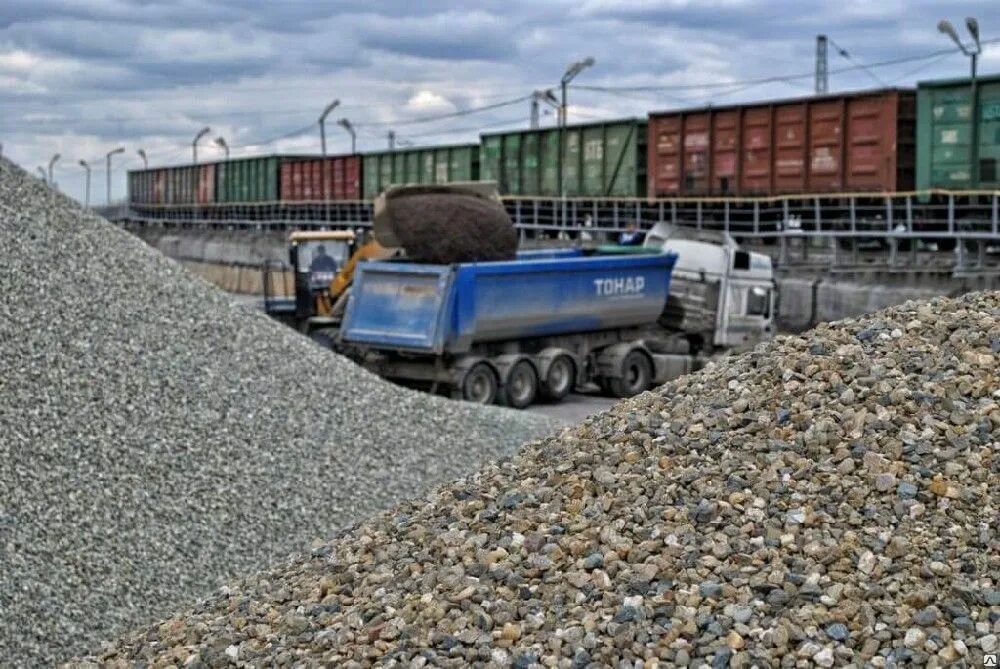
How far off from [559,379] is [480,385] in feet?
4.43

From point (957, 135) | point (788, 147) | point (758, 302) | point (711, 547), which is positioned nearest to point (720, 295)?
point (758, 302)

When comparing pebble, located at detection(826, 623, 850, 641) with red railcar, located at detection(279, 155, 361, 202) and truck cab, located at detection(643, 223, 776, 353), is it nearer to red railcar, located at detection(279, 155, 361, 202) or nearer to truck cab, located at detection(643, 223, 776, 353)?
truck cab, located at detection(643, 223, 776, 353)

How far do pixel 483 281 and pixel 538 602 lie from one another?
37.7 ft

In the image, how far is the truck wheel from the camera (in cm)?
1705

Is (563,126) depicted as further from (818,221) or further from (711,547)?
(711,547)

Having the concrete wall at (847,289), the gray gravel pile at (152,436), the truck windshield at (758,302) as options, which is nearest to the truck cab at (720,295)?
the truck windshield at (758,302)

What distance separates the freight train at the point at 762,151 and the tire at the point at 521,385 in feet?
32.6

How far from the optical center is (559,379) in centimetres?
1820

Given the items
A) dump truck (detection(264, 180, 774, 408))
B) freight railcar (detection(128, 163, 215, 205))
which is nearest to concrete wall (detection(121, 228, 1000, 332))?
dump truck (detection(264, 180, 774, 408))

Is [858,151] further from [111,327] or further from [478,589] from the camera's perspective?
[478,589]

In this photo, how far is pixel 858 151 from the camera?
26562 mm

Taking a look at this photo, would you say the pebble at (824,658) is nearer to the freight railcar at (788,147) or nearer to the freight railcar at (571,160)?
the freight railcar at (788,147)

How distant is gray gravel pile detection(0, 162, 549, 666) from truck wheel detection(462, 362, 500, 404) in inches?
97.5

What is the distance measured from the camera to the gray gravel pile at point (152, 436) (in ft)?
29.0
